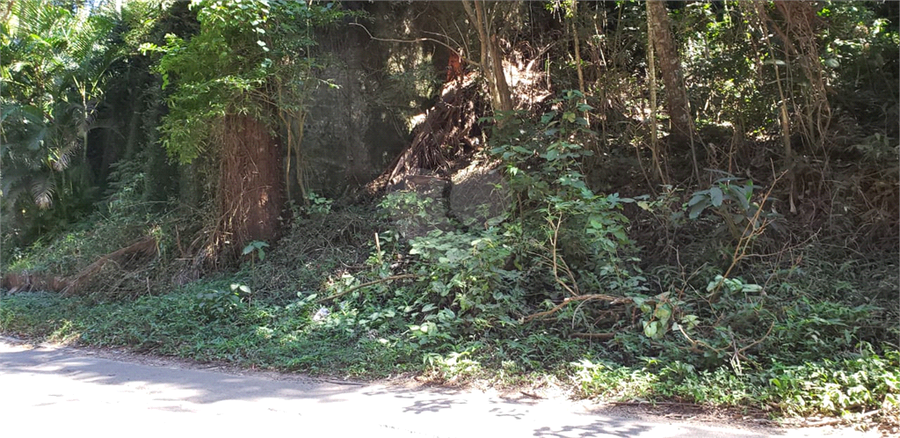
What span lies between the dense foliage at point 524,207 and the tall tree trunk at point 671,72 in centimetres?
3

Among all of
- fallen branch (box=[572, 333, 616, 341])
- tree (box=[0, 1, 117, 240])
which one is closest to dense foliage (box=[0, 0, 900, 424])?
fallen branch (box=[572, 333, 616, 341])

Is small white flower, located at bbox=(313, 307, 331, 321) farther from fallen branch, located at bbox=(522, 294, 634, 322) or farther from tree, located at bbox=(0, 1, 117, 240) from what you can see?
tree, located at bbox=(0, 1, 117, 240)

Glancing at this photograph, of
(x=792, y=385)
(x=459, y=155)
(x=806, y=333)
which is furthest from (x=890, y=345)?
(x=459, y=155)

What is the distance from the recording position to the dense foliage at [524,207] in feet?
20.9

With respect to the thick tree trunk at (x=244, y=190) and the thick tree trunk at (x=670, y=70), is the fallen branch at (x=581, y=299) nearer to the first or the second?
the thick tree trunk at (x=670, y=70)

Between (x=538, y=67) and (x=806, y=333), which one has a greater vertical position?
(x=538, y=67)

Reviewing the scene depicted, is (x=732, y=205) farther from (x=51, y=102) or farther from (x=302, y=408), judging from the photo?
(x=51, y=102)

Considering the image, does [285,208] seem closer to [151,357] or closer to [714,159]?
[151,357]

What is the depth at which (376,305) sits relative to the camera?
860 cm

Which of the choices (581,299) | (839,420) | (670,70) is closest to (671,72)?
(670,70)

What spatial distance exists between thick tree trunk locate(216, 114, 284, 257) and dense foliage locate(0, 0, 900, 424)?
39mm

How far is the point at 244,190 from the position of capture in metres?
11.1

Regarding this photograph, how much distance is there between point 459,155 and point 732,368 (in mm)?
6960

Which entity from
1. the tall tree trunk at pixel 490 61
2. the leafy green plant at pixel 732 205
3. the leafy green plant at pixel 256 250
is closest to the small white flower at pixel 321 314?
the leafy green plant at pixel 256 250
